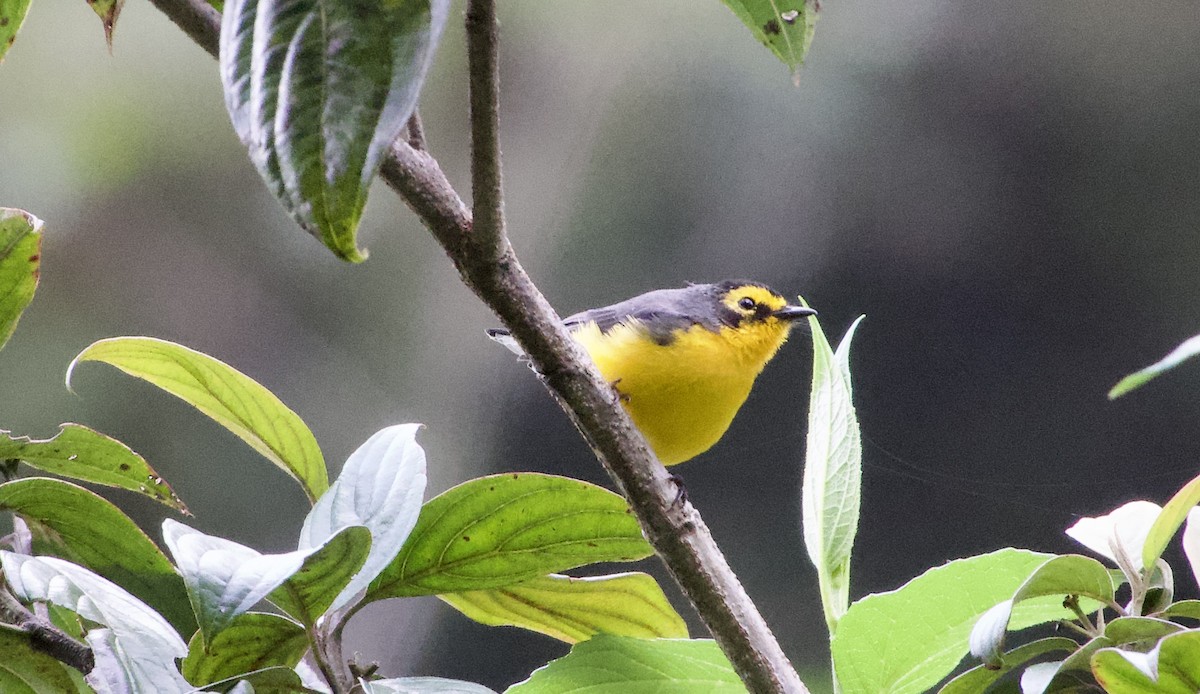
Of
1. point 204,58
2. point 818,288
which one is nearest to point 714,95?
point 818,288

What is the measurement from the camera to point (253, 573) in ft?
1.20

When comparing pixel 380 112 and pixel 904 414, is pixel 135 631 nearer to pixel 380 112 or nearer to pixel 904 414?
pixel 380 112

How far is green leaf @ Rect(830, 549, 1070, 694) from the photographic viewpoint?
19.8 inches

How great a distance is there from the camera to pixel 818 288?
151 centimetres

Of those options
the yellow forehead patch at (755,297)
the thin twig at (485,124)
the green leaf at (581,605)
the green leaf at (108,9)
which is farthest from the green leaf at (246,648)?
the yellow forehead patch at (755,297)

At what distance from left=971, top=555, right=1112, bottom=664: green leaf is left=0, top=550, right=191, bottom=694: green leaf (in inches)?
13.4

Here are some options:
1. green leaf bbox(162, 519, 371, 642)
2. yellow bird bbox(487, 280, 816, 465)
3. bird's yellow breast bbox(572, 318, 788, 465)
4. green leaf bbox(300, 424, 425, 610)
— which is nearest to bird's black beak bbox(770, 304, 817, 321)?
yellow bird bbox(487, 280, 816, 465)

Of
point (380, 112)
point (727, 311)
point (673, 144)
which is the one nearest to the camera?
point (380, 112)

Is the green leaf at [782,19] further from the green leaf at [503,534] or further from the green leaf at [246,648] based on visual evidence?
the green leaf at [246,648]

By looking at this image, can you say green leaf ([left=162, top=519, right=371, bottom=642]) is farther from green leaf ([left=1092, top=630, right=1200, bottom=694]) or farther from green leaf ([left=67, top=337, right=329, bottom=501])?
green leaf ([left=1092, top=630, right=1200, bottom=694])

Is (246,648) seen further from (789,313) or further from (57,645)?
(789,313)

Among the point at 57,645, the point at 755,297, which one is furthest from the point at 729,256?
the point at 57,645

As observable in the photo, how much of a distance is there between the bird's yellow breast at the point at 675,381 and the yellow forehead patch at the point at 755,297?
90mm

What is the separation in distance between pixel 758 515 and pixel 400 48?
1.28 m
